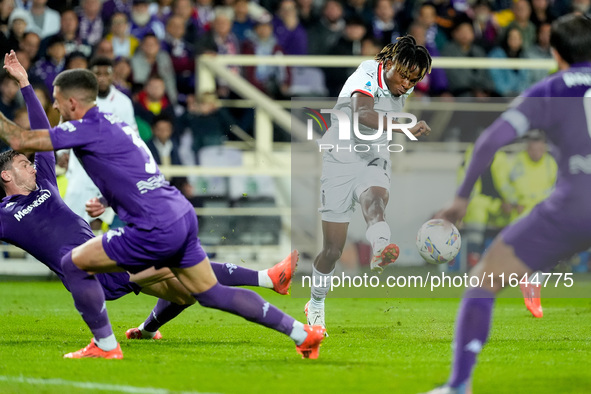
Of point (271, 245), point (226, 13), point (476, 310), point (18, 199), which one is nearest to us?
point (476, 310)

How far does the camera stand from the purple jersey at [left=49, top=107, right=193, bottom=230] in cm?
571

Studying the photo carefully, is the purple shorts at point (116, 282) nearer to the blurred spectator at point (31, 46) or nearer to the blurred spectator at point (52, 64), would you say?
the blurred spectator at point (52, 64)

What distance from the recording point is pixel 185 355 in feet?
21.4

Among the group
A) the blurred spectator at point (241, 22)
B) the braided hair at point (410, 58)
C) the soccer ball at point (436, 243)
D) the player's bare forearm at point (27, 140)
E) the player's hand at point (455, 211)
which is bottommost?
the soccer ball at point (436, 243)

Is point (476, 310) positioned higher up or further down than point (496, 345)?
higher up

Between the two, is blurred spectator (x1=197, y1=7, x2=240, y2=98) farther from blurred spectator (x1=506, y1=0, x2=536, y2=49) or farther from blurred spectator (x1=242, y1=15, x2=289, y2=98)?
blurred spectator (x1=506, y1=0, x2=536, y2=49)

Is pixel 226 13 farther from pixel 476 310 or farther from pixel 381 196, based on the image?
pixel 476 310

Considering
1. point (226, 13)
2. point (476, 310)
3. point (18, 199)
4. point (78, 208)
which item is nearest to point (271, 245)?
point (78, 208)

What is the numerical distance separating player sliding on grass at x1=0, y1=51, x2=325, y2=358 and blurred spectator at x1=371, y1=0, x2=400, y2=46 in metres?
10.1

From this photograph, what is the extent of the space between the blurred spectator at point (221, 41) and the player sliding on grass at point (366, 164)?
684cm

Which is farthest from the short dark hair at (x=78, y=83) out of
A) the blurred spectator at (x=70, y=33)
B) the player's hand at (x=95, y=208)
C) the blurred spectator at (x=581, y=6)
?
the blurred spectator at (x=581, y=6)

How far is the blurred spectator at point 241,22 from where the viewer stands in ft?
50.4

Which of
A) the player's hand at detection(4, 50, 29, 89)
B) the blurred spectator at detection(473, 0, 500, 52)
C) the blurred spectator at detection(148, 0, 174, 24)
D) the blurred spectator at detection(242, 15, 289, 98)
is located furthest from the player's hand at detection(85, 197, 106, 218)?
the blurred spectator at detection(473, 0, 500, 52)

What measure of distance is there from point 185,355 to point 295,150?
667 centimetres
